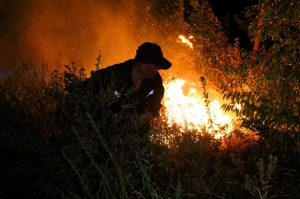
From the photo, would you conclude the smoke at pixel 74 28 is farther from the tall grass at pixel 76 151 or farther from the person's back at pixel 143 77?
the tall grass at pixel 76 151

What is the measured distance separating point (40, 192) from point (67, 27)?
6.79m

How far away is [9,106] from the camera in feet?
11.0

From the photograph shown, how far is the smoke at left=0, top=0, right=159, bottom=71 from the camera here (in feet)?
29.7

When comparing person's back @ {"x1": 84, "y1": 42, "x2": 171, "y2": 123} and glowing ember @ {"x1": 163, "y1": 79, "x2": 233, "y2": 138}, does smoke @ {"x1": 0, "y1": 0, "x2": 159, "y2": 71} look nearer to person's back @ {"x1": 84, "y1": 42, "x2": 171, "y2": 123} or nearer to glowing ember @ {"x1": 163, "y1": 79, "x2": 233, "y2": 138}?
glowing ember @ {"x1": 163, "y1": 79, "x2": 233, "y2": 138}

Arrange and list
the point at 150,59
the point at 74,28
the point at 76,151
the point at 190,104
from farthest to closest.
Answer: the point at 74,28, the point at 190,104, the point at 150,59, the point at 76,151

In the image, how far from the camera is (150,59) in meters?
4.01

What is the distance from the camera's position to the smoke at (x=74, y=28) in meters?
9.06

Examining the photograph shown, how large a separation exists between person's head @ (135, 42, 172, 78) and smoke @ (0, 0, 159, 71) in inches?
187

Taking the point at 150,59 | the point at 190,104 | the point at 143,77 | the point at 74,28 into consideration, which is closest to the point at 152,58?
the point at 150,59

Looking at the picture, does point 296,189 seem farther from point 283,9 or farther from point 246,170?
point 283,9

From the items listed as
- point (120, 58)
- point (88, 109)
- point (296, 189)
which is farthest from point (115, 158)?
point (120, 58)

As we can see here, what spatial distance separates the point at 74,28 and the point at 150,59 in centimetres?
578

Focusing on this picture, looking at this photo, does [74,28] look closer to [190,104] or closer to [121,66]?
[190,104]

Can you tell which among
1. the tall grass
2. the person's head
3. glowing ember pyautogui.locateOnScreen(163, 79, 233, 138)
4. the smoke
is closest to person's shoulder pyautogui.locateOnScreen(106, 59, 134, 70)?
the person's head
